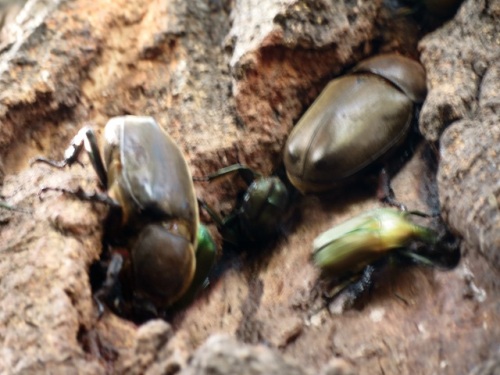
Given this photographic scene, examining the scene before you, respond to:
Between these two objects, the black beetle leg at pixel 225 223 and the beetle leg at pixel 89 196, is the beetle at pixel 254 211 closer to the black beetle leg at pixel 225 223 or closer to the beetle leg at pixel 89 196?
the black beetle leg at pixel 225 223

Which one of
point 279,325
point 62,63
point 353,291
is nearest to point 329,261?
point 353,291

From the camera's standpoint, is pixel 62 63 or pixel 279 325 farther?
pixel 62 63

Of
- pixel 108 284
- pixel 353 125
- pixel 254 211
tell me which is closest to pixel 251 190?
pixel 254 211

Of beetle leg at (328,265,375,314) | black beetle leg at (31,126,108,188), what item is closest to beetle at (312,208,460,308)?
beetle leg at (328,265,375,314)

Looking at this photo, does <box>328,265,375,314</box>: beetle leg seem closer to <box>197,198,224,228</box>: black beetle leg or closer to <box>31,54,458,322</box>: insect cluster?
<box>31,54,458,322</box>: insect cluster

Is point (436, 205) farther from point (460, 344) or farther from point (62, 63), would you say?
point (62, 63)

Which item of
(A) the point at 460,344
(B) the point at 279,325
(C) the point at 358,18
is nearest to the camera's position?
(A) the point at 460,344

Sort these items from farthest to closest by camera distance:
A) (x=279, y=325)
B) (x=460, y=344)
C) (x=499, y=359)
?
(x=279, y=325)
(x=460, y=344)
(x=499, y=359)

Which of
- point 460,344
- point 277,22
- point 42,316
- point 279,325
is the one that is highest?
point 277,22

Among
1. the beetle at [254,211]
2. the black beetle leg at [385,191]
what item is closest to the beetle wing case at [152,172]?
the beetle at [254,211]
